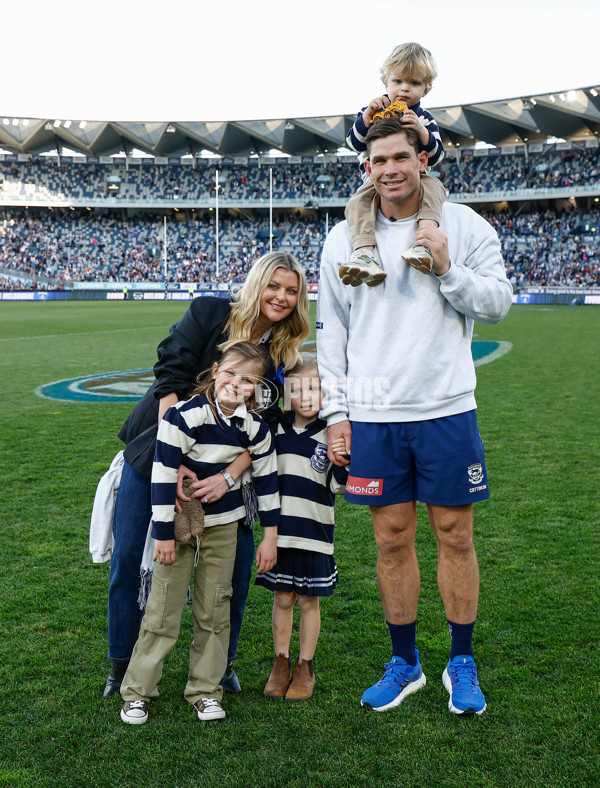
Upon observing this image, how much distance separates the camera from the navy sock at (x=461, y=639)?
112 inches

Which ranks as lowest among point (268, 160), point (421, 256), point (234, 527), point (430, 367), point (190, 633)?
point (190, 633)

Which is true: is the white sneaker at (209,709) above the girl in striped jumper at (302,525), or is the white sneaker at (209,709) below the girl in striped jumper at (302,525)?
below

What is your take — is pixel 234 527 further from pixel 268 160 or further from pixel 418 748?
pixel 268 160

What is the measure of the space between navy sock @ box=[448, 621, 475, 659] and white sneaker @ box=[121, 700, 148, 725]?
48.7 inches

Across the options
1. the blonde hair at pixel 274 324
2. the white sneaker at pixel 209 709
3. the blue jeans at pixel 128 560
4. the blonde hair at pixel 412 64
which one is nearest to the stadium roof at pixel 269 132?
the blonde hair at pixel 412 64

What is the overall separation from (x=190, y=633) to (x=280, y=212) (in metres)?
60.0

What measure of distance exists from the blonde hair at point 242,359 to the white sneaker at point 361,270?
0.44 metres

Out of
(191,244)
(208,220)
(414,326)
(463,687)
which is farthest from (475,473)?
(208,220)

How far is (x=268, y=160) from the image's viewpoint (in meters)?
62.3

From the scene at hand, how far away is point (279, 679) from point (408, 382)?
52.6 inches

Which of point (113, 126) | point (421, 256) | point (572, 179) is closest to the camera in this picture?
point (421, 256)

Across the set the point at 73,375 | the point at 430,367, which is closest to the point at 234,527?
the point at 430,367

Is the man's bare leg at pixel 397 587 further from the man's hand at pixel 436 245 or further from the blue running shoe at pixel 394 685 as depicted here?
the man's hand at pixel 436 245

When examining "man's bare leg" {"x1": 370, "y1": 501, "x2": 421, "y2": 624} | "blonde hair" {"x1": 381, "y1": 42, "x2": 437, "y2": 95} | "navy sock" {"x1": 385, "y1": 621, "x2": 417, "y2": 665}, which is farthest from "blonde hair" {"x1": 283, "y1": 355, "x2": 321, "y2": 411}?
"blonde hair" {"x1": 381, "y1": 42, "x2": 437, "y2": 95}
